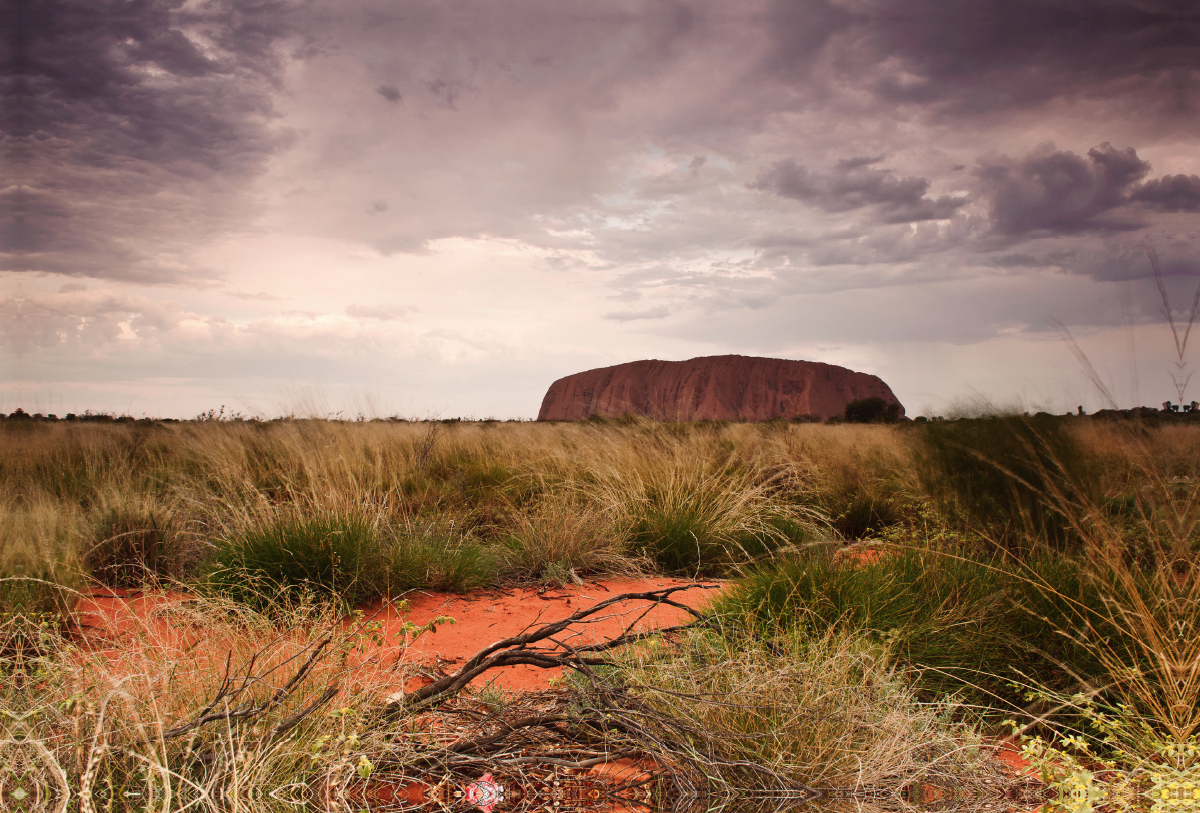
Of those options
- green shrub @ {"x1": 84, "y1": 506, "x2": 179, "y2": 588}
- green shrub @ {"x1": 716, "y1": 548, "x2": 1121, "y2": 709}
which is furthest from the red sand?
green shrub @ {"x1": 84, "y1": 506, "x2": 179, "y2": 588}

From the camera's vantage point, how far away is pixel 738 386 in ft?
275

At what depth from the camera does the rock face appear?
264 feet

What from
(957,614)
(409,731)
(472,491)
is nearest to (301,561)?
(409,731)

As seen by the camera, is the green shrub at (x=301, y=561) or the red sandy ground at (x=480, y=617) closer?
the red sandy ground at (x=480, y=617)

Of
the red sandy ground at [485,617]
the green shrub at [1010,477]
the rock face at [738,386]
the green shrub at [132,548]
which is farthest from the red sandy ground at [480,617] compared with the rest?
the rock face at [738,386]

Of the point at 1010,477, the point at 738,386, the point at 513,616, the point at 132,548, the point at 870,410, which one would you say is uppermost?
the point at 738,386

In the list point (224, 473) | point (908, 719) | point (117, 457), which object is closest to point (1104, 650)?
point (908, 719)

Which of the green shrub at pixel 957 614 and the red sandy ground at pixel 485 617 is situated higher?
the green shrub at pixel 957 614

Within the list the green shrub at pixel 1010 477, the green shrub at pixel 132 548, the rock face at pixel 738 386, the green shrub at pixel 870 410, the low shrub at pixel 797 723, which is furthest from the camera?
the rock face at pixel 738 386

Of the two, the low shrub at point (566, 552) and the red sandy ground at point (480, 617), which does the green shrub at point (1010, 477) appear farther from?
the low shrub at point (566, 552)

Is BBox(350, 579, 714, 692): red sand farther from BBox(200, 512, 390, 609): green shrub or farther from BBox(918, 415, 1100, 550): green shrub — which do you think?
BBox(918, 415, 1100, 550): green shrub

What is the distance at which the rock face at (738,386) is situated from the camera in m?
80.6

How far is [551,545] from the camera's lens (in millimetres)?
4961

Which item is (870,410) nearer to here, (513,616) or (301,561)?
(513,616)
